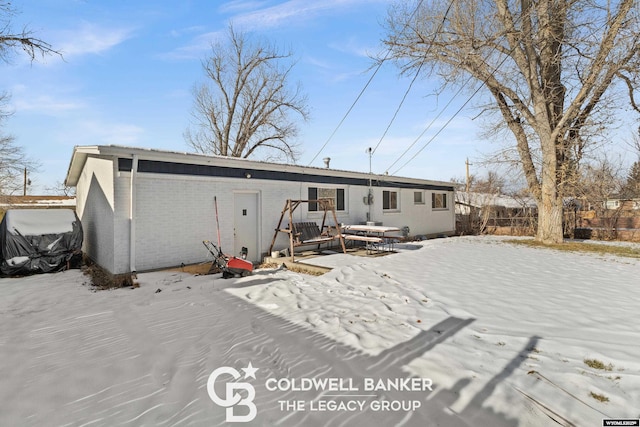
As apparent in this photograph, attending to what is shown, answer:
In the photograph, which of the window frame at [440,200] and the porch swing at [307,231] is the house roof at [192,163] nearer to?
the porch swing at [307,231]

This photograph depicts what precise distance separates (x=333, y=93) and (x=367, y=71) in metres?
1.65

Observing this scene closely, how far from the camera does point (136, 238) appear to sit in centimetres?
690

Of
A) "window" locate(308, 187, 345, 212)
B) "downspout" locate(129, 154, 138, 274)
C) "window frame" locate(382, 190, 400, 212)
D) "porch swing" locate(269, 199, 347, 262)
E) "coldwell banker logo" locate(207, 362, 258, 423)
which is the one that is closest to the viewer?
"coldwell banker logo" locate(207, 362, 258, 423)

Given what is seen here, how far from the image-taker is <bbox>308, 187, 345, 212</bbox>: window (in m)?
10.8

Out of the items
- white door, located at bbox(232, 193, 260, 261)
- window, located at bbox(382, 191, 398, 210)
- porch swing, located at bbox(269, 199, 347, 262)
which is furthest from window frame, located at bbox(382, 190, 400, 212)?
white door, located at bbox(232, 193, 260, 261)


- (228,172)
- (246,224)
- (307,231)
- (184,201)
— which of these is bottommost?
(307,231)

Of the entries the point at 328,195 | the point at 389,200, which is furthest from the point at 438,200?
the point at 328,195

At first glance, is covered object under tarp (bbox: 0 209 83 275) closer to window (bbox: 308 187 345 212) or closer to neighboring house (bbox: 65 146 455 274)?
neighboring house (bbox: 65 146 455 274)

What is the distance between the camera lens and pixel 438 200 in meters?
17.1

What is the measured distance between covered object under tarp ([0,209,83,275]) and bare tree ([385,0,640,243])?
39.2 feet

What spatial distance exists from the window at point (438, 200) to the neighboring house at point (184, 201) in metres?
6.27

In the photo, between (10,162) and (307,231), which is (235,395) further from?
(10,162)

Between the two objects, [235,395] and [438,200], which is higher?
[438,200]

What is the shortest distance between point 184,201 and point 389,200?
9303mm
